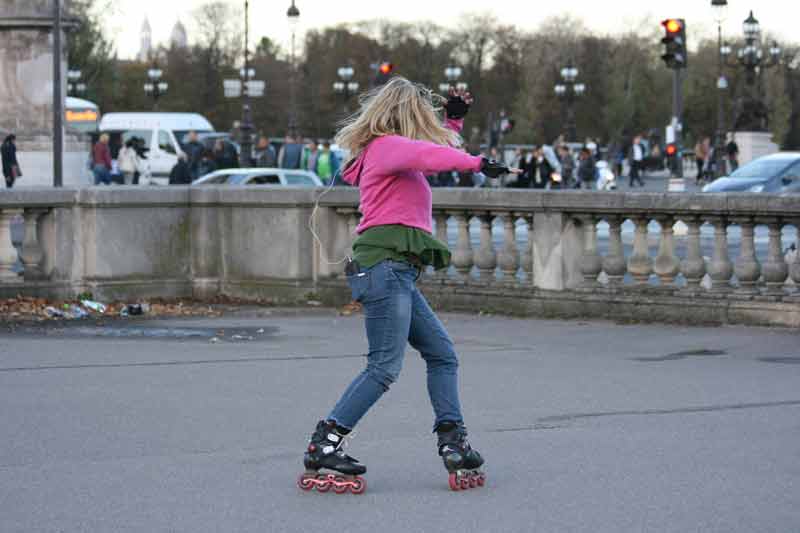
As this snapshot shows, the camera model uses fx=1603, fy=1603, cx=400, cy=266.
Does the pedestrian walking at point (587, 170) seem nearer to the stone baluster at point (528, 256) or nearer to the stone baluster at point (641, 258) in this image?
the stone baluster at point (528, 256)

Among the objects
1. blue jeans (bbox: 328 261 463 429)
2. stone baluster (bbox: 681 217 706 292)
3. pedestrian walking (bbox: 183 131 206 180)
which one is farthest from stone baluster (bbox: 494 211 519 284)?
pedestrian walking (bbox: 183 131 206 180)

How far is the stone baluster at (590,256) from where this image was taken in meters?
13.1

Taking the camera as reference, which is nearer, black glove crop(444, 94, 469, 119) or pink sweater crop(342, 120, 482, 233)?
pink sweater crop(342, 120, 482, 233)

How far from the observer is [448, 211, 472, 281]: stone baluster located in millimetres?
13867

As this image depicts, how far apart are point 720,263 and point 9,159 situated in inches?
815

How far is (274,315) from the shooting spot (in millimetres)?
13773

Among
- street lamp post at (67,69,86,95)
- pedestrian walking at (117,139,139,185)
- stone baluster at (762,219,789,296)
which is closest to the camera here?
stone baluster at (762,219,789,296)

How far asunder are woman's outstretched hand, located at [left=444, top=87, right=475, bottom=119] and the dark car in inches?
922

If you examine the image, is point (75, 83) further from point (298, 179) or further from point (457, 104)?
point (457, 104)

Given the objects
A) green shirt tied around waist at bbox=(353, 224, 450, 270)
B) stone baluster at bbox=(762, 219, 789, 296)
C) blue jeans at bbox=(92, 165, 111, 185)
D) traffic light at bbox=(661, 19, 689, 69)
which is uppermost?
traffic light at bbox=(661, 19, 689, 69)

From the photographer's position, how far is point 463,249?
1394 cm

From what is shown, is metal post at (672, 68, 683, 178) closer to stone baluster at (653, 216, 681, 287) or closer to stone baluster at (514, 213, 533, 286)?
stone baluster at (514, 213, 533, 286)

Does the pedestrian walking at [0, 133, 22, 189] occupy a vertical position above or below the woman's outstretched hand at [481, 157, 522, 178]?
above

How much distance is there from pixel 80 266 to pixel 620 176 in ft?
213
